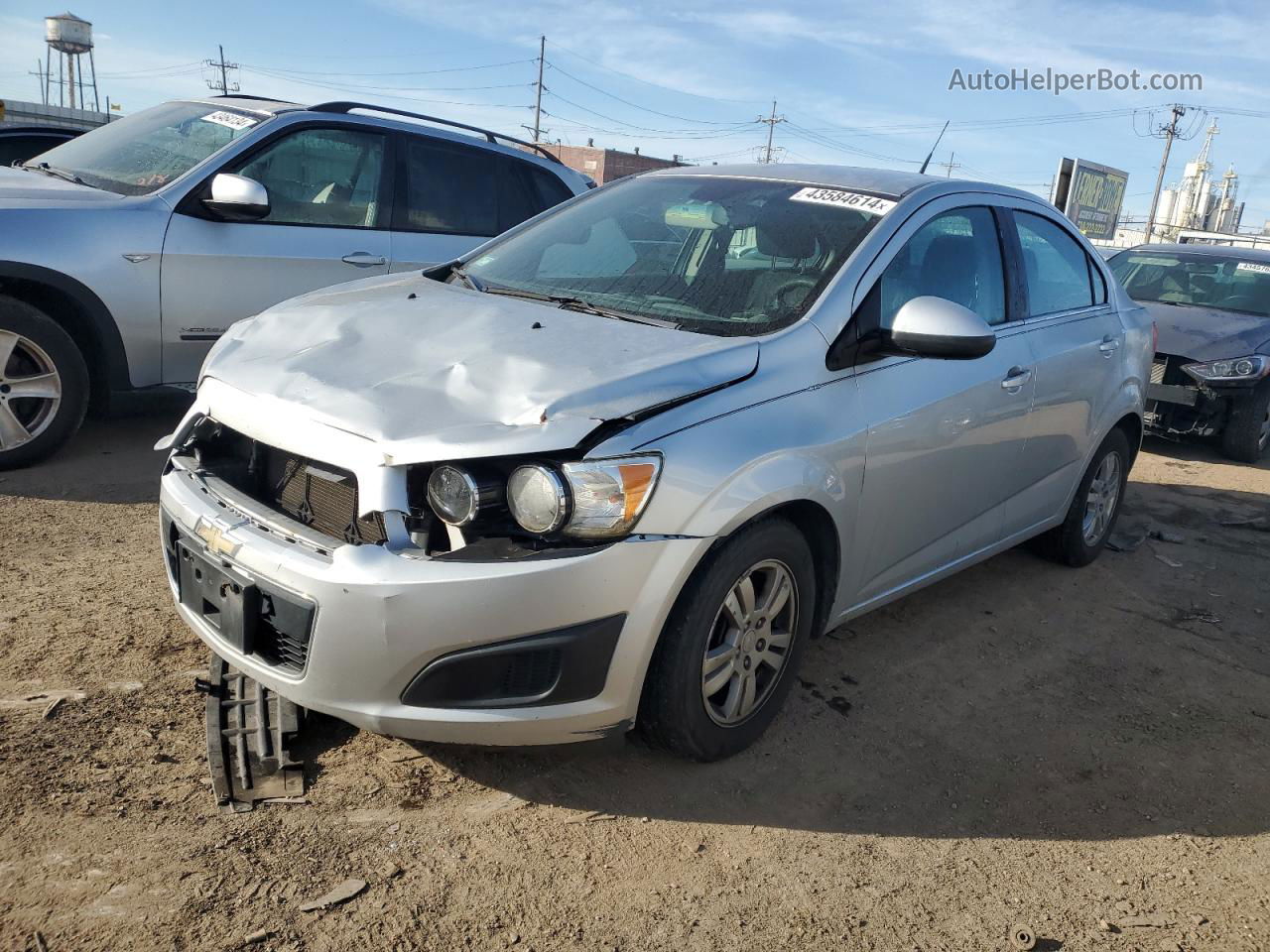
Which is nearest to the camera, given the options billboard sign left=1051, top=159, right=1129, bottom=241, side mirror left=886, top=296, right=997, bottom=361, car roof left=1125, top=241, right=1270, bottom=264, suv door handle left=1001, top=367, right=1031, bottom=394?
side mirror left=886, top=296, right=997, bottom=361

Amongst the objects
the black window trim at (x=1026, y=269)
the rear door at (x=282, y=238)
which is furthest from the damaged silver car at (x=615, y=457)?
the rear door at (x=282, y=238)

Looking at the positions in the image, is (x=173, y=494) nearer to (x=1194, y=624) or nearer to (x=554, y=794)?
(x=554, y=794)

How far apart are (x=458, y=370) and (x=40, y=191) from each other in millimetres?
3400

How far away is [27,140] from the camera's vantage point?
23.3ft

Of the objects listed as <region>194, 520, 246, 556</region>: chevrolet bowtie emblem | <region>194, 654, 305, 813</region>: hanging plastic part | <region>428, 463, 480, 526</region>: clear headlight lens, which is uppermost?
<region>428, 463, 480, 526</region>: clear headlight lens

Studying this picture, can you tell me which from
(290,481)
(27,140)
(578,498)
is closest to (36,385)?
(290,481)

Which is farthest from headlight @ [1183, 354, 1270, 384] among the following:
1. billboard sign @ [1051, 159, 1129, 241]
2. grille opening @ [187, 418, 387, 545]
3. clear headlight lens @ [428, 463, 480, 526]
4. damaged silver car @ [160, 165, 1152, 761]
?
billboard sign @ [1051, 159, 1129, 241]

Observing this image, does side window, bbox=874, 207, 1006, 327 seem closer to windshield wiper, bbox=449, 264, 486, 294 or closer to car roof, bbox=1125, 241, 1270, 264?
windshield wiper, bbox=449, 264, 486, 294

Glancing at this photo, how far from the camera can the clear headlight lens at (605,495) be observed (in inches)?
93.7

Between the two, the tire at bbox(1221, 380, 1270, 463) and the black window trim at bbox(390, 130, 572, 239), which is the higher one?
the black window trim at bbox(390, 130, 572, 239)

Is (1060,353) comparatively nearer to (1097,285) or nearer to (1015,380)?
(1015,380)

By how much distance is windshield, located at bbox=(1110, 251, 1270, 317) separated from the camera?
350 inches

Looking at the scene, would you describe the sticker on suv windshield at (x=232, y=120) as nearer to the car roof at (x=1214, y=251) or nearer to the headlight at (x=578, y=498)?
the headlight at (x=578, y=498)

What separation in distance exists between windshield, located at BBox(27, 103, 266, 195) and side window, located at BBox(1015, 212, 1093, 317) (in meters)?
3.94
